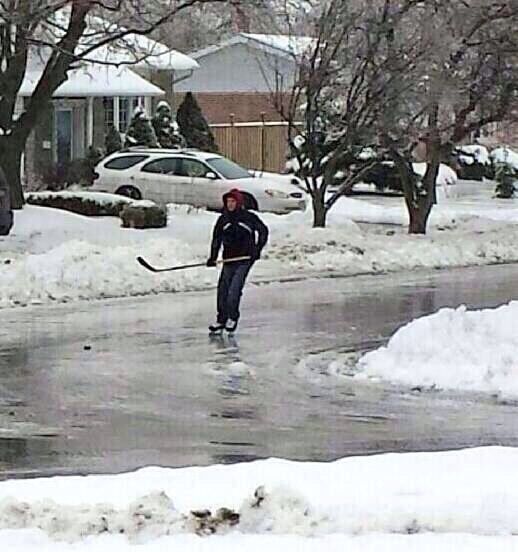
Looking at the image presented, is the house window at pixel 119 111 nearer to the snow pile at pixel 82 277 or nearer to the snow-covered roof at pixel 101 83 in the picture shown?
the snow-covered roof at pixel 101 83

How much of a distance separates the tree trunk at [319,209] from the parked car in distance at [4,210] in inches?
246

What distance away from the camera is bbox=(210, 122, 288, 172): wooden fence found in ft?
153

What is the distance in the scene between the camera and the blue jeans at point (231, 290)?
16.9 m

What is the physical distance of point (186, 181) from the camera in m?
34.4

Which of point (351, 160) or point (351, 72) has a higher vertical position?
point (351, 72)

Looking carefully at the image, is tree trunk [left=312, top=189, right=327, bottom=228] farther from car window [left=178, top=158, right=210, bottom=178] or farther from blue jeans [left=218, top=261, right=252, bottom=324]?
blue jeans [left=218, top=261, right=252, bottom=324]

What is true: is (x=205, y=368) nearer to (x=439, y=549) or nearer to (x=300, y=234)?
(x=439, y=549)

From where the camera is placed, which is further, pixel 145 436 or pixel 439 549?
pixel 145 436

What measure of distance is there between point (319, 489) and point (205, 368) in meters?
7.28

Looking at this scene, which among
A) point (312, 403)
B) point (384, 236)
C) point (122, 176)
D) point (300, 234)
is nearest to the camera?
point (312, 403)

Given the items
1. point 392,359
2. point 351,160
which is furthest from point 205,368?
point 351,160

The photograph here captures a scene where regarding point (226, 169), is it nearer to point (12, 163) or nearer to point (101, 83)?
point (101, 83)

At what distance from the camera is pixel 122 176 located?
34.8 m

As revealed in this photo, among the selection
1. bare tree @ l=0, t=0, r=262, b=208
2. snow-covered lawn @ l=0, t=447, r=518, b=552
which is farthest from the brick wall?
snow-covered lawn @ l=0, t=447, r=518, b=552
